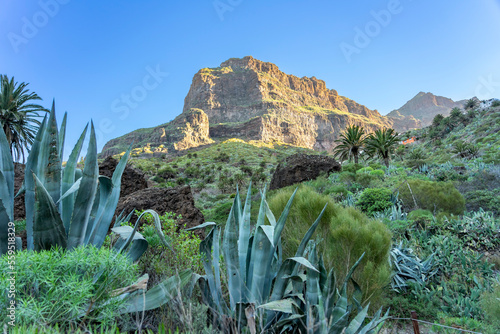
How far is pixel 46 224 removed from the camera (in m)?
2.24

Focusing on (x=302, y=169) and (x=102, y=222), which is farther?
(x=302, y=169)

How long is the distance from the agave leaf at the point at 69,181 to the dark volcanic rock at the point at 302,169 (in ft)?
48.6

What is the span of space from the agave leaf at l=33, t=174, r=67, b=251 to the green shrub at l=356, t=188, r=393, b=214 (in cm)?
828

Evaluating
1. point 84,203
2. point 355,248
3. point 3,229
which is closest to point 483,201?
point 355,248

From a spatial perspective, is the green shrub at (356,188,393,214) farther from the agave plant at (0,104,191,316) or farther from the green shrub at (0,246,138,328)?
the green shrub at (0,246,138,328)

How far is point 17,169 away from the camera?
7.34 meters

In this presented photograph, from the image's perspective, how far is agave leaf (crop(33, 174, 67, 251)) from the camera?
215 centimetres

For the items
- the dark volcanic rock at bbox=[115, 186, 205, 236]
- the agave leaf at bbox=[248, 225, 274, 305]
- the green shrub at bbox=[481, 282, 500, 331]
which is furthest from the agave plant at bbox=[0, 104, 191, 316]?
the green shrub at bbox=[481, 282, 500, 331]

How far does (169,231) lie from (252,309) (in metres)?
2.61

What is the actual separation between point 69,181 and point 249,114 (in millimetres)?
123564

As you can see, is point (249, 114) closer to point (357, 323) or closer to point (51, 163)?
point (51, 163)

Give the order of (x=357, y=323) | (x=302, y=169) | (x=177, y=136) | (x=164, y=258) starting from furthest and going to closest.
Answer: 1. (x=177, y=136)
2. (x=302, y=169)
3. (x=164, y=258)
4. (x=357, y=323)

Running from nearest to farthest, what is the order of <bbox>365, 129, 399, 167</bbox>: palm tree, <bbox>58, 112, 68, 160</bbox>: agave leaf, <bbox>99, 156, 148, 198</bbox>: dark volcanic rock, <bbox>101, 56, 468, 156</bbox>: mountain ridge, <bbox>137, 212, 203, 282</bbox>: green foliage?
<bbox>58, 112, 68, 160</bbox>: agave leaf < <bbox>137, 212, 203, 282</bbox>: green foliage < <bbox>99, 156, 148, 198</bbox>: dark volcanic rock < <bbox>365, 129, 399, 167</bbox>: palm tree < <bbox>101, 56, 468, 156</bbox>: mountain ridge

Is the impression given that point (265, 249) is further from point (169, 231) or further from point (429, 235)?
point (429, 235)
